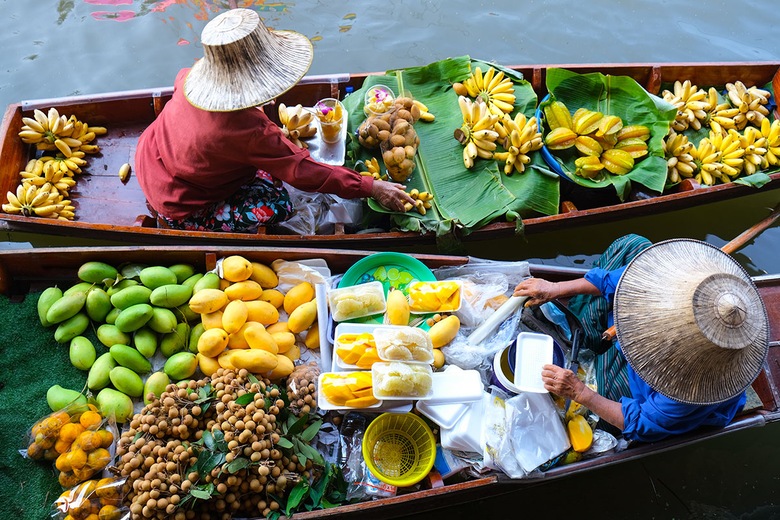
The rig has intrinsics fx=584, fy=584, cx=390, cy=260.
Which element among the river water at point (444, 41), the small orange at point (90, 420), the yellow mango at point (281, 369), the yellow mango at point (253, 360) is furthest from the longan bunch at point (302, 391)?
the river water at point (444, 41)

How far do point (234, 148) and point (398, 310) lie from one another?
3.85 ft

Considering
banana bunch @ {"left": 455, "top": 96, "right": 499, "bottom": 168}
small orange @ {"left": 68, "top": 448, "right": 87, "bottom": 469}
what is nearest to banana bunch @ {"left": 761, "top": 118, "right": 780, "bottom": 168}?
banana bunch @ {"left": 455, "top": 96, "right": 499, "bottom": 168}

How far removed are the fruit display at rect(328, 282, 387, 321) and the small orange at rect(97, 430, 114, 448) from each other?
112 centimetres

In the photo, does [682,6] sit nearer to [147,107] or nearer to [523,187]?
[523,187]

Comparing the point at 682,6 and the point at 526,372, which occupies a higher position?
the point at 682,6

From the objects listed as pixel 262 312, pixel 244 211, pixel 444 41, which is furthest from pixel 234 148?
pixel 444 41

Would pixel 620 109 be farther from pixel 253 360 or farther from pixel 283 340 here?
pixel 253 360

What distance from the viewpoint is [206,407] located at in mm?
2482

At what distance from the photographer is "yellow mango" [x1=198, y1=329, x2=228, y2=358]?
2.69 m

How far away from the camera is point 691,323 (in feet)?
7.23

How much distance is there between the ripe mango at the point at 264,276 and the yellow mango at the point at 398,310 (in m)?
0.67

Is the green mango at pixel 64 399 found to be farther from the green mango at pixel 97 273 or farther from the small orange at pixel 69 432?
the green mango at pixel 97 273

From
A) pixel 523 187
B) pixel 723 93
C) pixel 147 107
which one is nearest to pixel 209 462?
pixel 523 187

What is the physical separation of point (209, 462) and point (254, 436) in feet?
0.68
